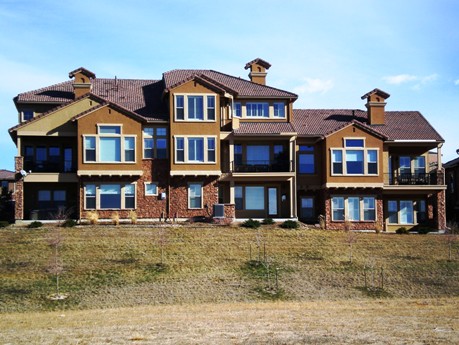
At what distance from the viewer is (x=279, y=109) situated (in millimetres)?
46719

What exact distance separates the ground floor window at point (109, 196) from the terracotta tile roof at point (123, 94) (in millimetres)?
5039

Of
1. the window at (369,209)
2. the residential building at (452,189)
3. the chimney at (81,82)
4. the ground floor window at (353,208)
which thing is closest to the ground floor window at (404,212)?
the window at (369,209)

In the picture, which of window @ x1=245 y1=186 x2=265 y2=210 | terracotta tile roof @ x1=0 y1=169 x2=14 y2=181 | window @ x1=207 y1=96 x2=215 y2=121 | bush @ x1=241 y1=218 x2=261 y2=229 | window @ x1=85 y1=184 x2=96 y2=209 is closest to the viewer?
bush @ x1=241 y1=218 x2=261 y2=229

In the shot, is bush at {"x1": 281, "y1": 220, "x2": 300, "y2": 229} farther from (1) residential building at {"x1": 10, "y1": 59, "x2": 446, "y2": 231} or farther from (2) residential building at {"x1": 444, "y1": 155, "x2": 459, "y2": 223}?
(2) residential building at {"x1": 444, "y1": 155, "x2": 459, "y2": 223}

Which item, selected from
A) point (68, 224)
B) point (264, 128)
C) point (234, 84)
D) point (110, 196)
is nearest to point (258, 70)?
point (234, 84)

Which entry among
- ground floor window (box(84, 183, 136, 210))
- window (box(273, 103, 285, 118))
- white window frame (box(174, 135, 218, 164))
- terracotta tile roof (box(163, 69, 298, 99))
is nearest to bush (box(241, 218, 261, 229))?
white window frame (box(174, 135, 218, 164))

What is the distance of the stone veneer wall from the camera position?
42.2 meters

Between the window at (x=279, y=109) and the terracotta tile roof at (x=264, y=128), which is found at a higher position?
the window at (x=279, y=109)

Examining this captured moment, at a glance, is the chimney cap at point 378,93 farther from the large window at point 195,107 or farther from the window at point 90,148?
the window at point 90,148

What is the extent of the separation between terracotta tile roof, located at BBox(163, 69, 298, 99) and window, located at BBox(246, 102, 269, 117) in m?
0.78

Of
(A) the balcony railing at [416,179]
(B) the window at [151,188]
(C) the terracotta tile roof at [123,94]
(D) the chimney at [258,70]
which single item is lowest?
(B) the window at [151,188]

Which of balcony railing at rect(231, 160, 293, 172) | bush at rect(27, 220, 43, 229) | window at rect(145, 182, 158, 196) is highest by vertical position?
balcony railing at rect(231, 160, 293, 172)

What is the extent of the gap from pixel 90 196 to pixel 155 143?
549cm

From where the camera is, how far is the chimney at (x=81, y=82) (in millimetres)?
46531
